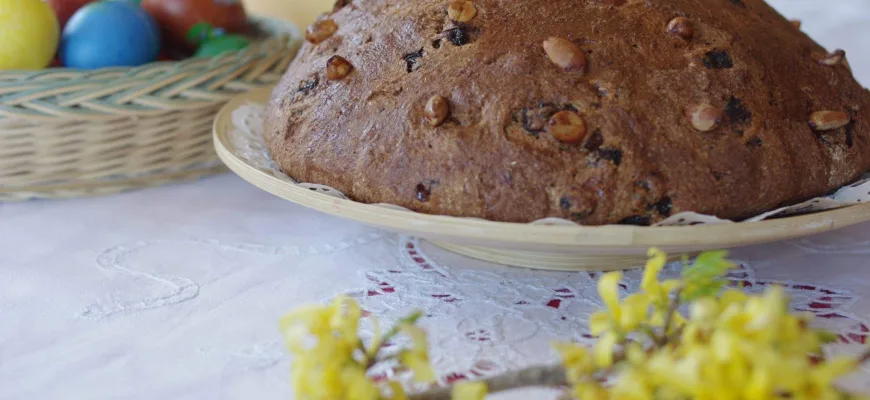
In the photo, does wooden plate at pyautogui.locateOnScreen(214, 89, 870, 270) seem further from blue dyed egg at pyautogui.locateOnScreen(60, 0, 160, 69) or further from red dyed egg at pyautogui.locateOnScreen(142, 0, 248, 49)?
red dyed egg at pyautogui.locateOnScreen(142, 0, 248, 49)

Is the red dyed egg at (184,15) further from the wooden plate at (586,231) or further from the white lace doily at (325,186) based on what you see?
the wooden plate at (586,231)

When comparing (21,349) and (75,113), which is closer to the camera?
(21,349)

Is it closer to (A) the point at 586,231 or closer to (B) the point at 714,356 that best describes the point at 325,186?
(A) the point at 586,231

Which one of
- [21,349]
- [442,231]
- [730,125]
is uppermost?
[730,125]

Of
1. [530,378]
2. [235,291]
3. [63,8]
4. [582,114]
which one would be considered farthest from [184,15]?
[530,378]

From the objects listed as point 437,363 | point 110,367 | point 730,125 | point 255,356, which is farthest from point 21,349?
point 730,125

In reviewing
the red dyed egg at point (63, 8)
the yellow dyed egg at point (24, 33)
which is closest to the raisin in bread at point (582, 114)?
the yellow dyed egg at point (24, 33)

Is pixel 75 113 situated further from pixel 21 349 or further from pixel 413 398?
pixel 413 398
